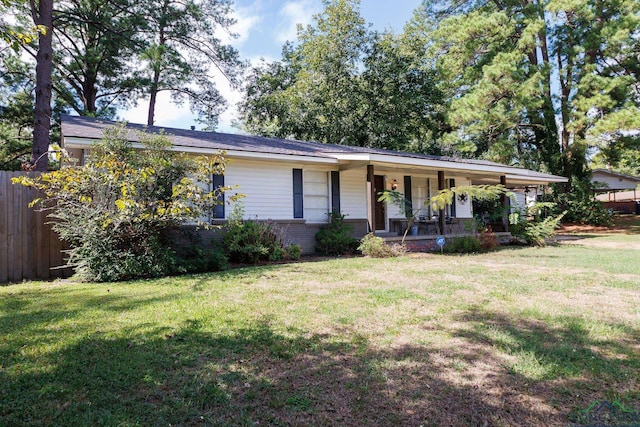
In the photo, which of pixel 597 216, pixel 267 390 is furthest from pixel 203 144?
pixel 597 216

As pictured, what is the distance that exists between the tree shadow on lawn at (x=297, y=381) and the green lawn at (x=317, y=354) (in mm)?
14

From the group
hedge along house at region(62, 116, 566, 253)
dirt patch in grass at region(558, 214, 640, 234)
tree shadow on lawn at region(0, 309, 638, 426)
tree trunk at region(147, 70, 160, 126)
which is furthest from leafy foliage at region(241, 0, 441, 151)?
tree shadow on lawn at region(0, 309, 638, 426)

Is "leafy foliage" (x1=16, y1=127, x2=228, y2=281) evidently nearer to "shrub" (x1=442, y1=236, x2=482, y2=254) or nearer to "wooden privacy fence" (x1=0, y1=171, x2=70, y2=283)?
"wooden privacy fence" (x1=0, y1=171, x2=70, y2=283)

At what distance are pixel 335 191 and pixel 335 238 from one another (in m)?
2.03

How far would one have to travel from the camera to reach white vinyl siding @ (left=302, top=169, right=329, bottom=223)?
12648 millimetres

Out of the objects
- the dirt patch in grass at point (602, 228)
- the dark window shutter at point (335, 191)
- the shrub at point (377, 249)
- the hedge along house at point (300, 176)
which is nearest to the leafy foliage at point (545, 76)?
the dirt patch in grass at point (602, 228)

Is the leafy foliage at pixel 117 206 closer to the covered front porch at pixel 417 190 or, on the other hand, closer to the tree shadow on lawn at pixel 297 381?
the tree shadow on lawn at pixel 297 381

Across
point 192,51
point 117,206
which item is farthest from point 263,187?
point 192,51

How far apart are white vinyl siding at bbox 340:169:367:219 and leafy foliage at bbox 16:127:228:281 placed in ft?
20.6

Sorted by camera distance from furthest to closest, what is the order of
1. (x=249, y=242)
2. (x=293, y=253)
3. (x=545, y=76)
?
(x=545, y=76)
(x=293, y=253)
(x=249, y=242)

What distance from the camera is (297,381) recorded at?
297 centimetres

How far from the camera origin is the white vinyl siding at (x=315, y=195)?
12.6 metres

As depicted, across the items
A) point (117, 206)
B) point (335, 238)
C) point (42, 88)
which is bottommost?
point (335, 238)

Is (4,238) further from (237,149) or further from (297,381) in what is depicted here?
(297,381)
